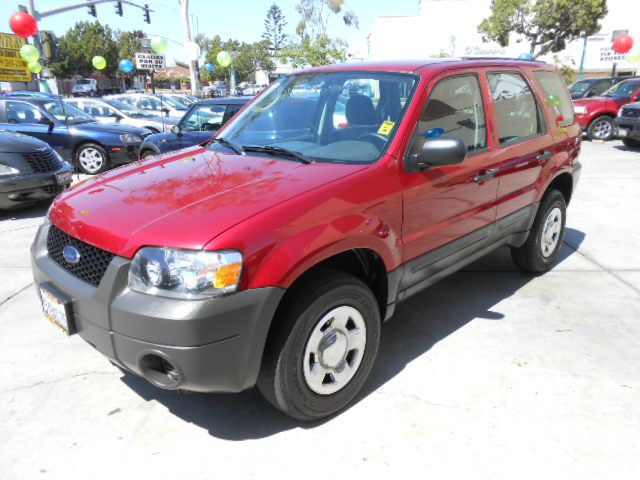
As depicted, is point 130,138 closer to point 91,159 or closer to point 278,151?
point 91,159

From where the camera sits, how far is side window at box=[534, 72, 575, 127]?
4.26 m

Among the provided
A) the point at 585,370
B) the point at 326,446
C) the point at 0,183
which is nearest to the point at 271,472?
the point at 326,446

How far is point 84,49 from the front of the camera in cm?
5912

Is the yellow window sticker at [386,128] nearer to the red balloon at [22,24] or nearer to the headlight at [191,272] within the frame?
the headlight at [191,272]

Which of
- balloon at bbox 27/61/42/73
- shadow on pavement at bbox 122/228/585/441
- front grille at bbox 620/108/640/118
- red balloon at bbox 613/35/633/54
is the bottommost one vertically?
shadow on pavement at bbox 122/228/585/441

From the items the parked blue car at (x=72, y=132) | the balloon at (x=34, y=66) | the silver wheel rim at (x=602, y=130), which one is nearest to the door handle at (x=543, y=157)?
the parked blue car at (x=72, y=132)

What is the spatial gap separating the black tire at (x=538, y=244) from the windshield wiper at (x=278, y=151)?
2.46 metres

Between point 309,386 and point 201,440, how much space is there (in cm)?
62

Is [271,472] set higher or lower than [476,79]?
lower

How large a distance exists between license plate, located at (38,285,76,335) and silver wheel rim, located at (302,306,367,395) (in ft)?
3.73

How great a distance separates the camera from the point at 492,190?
3.56 meters

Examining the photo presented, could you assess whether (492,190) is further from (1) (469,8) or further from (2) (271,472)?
(1) (469,8)

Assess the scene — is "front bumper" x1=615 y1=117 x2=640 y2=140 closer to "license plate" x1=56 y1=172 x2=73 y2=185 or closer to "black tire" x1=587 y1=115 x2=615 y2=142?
"black tire" x1=587 y1=115 x2=615 y2=142

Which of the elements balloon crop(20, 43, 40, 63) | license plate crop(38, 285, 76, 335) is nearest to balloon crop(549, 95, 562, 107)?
license plate crop(38, 285, 76, 335)
